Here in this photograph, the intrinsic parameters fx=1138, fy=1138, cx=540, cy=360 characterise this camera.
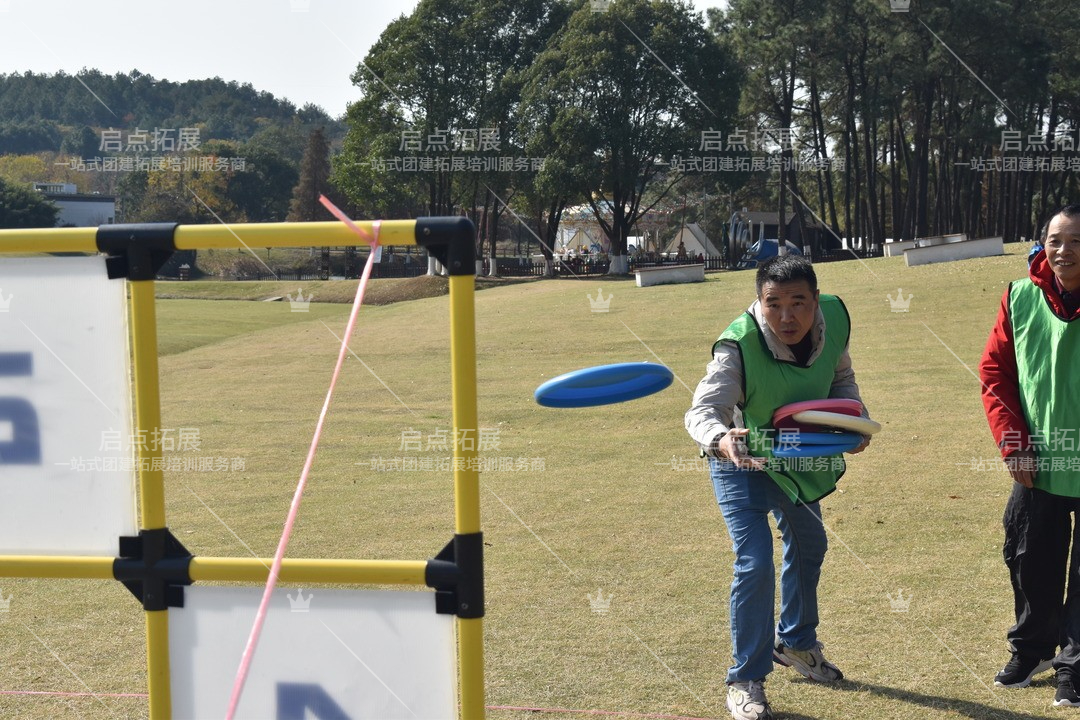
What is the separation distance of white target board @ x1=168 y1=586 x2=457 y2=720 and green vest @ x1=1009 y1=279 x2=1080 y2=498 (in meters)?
2.76

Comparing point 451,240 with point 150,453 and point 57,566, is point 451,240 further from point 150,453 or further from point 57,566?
point 57,566

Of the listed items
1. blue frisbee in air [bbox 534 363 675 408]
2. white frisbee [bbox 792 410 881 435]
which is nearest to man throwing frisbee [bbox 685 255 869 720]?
white frisbee [bbox 792 410 881 435]

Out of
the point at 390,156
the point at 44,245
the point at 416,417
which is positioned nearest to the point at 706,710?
the point at 44,245

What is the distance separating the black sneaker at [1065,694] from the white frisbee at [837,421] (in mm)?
1294

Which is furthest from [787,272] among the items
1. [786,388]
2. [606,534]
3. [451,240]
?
[606,534]

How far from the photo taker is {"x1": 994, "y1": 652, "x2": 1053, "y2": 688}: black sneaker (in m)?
4.74

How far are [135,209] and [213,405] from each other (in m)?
65.3

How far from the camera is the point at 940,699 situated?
4609mm

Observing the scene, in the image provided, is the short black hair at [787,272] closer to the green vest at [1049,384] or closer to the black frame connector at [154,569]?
the green vest at [1049,384]

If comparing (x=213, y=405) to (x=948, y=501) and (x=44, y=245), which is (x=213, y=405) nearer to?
(x=948, y=501)

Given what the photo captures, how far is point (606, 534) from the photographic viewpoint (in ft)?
25.4

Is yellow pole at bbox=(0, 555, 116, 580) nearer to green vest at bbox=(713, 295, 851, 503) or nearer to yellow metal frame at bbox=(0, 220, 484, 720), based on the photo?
yellow metal frame at bbox=(0, 220, 484, 720)

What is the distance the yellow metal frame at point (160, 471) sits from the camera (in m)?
3.04

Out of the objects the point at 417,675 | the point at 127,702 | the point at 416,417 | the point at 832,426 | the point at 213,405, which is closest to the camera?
the point at 417,675
